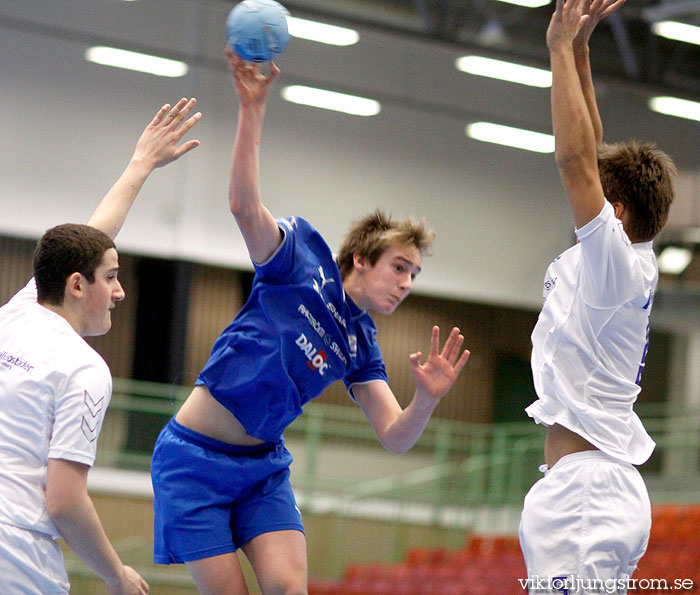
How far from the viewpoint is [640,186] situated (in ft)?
10.8

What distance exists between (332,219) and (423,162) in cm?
191

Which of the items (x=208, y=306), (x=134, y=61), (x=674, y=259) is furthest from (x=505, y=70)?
(x=208, y=306)

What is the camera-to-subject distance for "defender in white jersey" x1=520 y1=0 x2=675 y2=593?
122 inches

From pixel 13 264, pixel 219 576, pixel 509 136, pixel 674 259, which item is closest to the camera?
pixel 219 576

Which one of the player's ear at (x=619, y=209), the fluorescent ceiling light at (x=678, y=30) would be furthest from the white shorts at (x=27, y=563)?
the fluorescent ceiling light at (x=678, y=30)

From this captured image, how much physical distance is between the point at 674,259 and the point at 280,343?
1310 centimetres

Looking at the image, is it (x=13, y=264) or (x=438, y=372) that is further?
(x=13, y=264)

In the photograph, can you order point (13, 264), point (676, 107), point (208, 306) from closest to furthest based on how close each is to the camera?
1. point (13, 264)
2. point (208, 306)
3. point (676, 107)

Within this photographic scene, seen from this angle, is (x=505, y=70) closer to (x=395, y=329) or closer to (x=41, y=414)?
(x=395, y=329)

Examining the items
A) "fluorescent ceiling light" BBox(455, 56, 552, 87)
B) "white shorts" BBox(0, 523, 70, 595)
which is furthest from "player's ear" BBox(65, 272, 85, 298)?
"fluorescent ceiling light" BBox(455, 56, 552, 87)

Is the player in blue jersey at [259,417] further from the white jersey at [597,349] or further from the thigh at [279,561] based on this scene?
the white jersey at [597,349]

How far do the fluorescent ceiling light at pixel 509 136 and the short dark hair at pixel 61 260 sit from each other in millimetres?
14182

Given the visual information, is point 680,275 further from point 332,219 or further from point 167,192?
point 167,192

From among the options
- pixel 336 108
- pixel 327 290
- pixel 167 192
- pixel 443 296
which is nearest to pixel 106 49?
pixel 167 192
